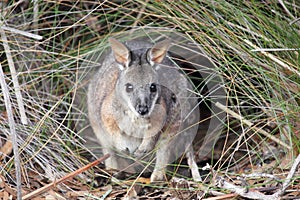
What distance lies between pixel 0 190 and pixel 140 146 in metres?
1.07

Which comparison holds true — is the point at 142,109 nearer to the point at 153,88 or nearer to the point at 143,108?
the point at 143,108

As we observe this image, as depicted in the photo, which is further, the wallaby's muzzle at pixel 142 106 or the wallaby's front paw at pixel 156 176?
the wallaby's front paw at pixel 156 176

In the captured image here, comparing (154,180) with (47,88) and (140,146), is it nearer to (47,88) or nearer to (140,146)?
(140,146)

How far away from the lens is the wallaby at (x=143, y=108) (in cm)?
353

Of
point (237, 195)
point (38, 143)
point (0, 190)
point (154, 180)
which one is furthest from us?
point (154, 180)

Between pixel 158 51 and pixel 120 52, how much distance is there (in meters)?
0.27

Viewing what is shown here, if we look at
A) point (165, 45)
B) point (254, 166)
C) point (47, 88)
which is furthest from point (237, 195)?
point (47, 88)

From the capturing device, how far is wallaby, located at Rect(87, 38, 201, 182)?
11.6 feet

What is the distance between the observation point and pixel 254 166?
3758 mm

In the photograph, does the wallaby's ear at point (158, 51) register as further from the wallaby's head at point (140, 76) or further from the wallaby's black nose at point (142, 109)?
the wallaby's black nose at point (142, 109)

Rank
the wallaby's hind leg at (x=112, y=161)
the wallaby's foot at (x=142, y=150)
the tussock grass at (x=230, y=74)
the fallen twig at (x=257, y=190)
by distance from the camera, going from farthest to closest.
Result: the wallaby's hind leg at (x=112, y=161), the wallaby's foot at (x=142, y=150), the tussock grass at (x=230, y=74), the fallen twig at (x=257, y=190)

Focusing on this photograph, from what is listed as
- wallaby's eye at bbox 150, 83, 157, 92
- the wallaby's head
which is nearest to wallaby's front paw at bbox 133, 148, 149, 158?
the wallaby's head

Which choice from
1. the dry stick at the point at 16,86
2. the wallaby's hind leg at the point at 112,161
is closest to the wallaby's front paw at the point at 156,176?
the wallaby's hind leg at the point at 112,161

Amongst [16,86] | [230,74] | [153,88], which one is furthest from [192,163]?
[16,86]
